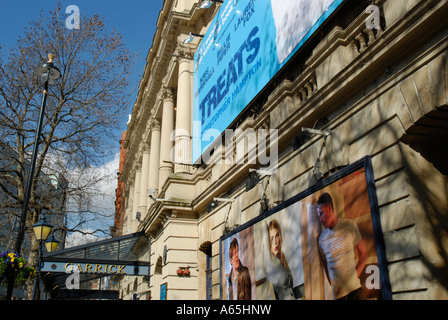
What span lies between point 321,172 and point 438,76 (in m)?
2.99

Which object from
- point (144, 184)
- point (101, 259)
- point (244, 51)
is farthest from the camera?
point (144, 184)

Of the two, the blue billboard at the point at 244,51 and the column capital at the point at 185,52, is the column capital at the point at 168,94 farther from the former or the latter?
the blue billboard at the point at 244,51

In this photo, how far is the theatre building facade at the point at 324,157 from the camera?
5.97 meters

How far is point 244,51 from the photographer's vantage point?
12133mm

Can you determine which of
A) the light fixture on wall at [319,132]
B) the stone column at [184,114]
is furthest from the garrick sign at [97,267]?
the light fixture on wall at [319,132]

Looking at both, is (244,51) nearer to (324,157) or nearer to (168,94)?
(324,157)

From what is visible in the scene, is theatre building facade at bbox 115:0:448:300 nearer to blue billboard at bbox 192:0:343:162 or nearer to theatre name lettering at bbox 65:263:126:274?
blue billboard at bbox 192:0:343:162

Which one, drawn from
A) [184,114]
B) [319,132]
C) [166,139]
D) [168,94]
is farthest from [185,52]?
[319,132]

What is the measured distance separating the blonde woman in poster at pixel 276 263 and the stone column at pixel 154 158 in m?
17.2

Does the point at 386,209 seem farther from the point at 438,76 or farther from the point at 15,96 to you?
the point at 15,96

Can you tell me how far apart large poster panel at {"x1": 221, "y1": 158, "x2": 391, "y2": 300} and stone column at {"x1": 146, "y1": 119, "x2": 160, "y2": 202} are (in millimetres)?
16834

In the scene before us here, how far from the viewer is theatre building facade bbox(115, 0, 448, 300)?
5.97 metres

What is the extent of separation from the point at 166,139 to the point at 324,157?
15.2 metres
